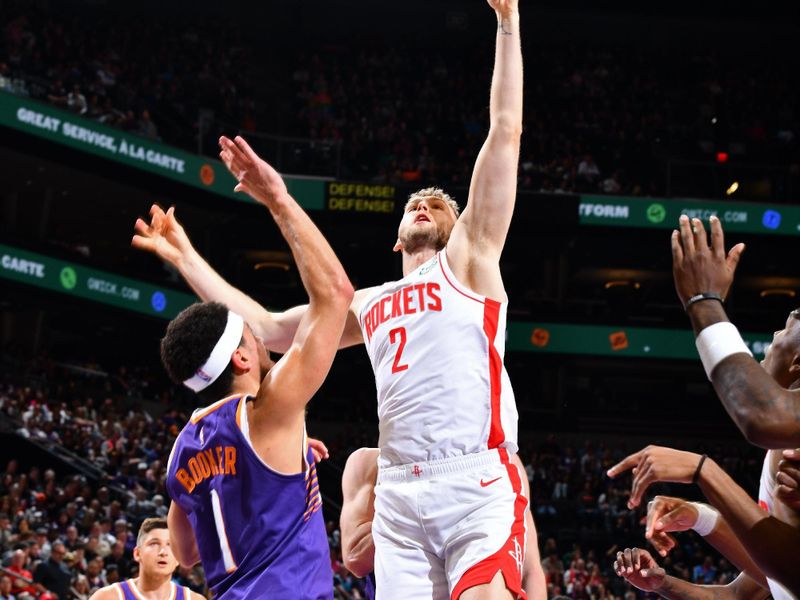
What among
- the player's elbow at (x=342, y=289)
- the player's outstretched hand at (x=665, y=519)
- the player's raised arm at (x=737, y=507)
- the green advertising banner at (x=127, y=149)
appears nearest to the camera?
the player's raised arm at (x=737, y=507)

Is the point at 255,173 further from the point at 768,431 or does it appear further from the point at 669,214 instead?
→ the point at 669,214

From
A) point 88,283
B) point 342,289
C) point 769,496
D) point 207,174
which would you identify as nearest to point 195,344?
point 342,289

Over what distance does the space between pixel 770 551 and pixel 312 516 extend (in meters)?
1.59

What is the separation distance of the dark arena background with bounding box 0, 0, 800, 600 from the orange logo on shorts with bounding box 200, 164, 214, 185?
0.20 ft

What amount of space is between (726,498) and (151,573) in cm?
438

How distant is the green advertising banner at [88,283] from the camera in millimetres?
23906

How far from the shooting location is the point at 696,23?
35938mm

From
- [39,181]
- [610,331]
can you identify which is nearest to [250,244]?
[39,181]

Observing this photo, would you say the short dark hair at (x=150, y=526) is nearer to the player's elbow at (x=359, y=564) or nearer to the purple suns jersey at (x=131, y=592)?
the purple suns jersey at (x=131, y=592)

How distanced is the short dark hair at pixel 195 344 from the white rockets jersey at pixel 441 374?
2.97ft

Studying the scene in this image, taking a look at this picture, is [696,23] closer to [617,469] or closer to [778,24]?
[778,24]

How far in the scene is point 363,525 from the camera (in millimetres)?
5012

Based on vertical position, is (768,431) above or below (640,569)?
above

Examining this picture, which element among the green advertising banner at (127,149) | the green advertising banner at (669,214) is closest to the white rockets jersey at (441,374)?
the green advertising banner at (127,149)
